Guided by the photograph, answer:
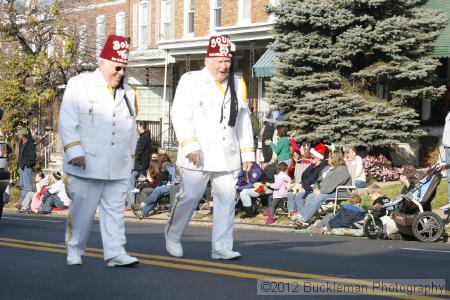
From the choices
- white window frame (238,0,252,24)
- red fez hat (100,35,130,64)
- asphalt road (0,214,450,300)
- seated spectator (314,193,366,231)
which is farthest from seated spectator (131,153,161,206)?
red fez hat (100,35,130,64)

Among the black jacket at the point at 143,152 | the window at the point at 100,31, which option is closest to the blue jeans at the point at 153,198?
the black jacket at the point at 143,152

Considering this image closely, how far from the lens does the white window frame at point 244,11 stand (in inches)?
1399

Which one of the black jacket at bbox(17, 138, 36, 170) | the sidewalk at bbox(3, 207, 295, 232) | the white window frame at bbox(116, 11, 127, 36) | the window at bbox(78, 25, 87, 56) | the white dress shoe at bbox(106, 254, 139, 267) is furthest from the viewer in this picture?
the white window frame at bbox(116, 11, 127, 36)

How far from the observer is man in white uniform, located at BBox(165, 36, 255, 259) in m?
10.5

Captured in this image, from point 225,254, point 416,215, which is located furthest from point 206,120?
point 416,215

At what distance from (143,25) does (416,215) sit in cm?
2968

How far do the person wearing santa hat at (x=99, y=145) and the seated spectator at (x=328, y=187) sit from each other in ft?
32.9

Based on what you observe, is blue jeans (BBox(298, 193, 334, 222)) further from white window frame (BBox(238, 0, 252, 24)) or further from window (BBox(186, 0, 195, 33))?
window (BBox(186, 0, 195, 33))

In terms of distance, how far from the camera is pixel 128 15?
45406mm

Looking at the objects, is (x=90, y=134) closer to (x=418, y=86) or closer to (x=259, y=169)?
(x=259, y=169)

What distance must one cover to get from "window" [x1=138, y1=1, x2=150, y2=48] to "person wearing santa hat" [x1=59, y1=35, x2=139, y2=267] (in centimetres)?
3439

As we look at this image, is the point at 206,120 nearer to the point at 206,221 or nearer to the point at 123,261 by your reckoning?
the point at 123,261

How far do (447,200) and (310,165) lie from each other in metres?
2.89

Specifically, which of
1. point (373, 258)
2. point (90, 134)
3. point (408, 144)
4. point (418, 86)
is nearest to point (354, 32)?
point (418, 86)
